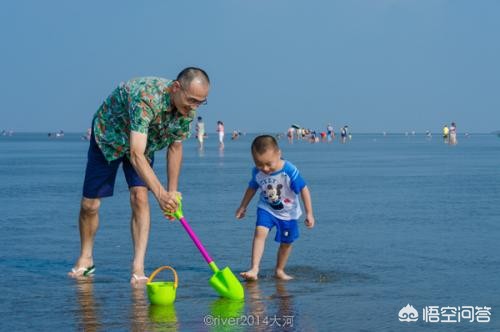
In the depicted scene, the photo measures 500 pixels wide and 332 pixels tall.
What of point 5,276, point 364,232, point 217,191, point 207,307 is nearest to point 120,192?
point 217,191

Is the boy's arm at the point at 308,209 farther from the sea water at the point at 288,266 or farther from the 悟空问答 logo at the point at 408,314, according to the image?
the 悟空问答 logo at the point at 408,314

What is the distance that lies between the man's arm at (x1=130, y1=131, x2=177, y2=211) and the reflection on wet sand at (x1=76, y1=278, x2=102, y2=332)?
2.38ft

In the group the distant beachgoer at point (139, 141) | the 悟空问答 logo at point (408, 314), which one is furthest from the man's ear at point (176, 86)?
the 悟空问答 logo at point (408, 314)

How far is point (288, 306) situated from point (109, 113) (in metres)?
Answer: 1.95

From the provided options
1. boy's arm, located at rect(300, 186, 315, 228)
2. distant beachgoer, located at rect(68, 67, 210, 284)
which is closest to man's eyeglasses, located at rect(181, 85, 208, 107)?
distant beachgoer, located at rect(68, 67, 210, 284)

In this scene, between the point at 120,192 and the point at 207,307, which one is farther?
the point at 120,192

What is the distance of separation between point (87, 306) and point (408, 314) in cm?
185

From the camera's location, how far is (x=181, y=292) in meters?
5.94

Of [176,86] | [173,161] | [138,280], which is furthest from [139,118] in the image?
[138,280]

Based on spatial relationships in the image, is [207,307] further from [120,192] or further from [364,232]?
[120,192]

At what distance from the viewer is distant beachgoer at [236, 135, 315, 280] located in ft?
21.4

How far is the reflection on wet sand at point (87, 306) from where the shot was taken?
16.1 ft

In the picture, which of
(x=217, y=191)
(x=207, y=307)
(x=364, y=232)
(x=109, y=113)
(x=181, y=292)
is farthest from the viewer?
(x=217, y=191)

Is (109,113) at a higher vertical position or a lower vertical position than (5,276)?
higher
